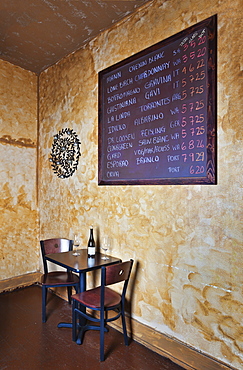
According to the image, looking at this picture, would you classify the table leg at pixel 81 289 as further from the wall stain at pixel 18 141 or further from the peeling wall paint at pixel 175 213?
the wall stain at pixel 18 141

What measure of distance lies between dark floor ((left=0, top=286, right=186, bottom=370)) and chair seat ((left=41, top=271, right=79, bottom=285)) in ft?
1.31

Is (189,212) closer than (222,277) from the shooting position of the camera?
No

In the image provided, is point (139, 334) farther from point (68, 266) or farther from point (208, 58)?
point (208, 58)

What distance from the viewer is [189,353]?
6.40ft

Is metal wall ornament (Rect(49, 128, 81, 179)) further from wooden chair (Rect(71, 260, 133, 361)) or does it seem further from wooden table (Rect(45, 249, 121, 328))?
wooden chair (Rect(71, 260, 133, 361))

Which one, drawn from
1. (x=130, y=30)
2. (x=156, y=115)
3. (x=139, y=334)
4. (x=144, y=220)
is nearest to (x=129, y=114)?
(x=156, y=115)

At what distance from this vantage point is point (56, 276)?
2793 mm

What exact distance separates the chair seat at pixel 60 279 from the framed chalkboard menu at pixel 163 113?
1.05 m

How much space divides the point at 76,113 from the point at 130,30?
3.59 ft

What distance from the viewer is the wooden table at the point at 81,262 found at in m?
2.25

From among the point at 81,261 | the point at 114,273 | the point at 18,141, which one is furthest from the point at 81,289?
the point at 18,141

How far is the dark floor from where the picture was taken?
198 centimetres

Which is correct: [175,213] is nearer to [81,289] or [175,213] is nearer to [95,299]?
[95,299]

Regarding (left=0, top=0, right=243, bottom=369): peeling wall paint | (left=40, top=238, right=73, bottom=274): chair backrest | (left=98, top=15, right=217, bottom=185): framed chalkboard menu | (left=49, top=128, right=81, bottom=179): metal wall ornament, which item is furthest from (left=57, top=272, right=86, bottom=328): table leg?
(left=49, top=128, right=81, bottom=179): metal wall ornament
